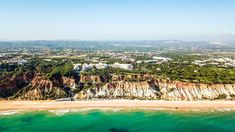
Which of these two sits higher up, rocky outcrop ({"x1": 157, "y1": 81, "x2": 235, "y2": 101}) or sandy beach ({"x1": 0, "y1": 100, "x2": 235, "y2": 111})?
rocky outcrop ({"x1": 157, "y1": 81, "x2": 235, "y2": 101})

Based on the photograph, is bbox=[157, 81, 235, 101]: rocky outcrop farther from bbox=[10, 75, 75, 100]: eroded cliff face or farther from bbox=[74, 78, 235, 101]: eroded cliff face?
bbox=[10, 75, 75, 100]: eroded cliff face

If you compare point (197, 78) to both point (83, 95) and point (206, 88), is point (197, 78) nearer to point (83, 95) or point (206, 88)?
point (206, 88)

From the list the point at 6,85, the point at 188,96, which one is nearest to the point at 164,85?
the point at 188,96

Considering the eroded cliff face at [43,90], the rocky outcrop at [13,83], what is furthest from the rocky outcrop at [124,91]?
the rocky outcrop at [13,83]

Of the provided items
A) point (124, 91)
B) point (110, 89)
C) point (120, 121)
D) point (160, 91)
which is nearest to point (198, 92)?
point (160, 91)

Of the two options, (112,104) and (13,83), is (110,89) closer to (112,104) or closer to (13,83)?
(112,104)

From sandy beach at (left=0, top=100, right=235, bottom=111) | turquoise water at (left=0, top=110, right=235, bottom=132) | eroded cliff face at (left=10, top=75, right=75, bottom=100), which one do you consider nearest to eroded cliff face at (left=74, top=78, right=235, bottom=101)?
sandy beach at (left=0, top=100, right=235, bottom=111)
